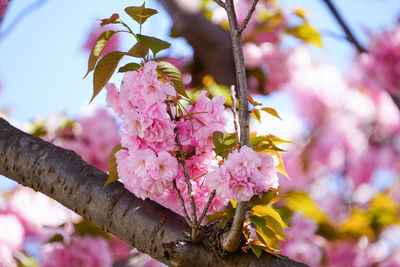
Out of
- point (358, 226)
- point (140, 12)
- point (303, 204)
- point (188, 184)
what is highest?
point (140, 12)

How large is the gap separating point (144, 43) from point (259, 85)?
1.44 m

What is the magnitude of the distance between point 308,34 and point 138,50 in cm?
144

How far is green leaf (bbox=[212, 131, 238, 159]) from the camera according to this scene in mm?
637

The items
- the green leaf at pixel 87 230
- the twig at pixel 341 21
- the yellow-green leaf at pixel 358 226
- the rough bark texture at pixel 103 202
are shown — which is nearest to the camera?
the rough bark texture at pixel 103 202

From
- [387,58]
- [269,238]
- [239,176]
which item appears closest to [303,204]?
[387,58]

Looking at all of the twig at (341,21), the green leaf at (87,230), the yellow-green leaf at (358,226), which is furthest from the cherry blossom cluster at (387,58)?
the green leaf at (87,230)

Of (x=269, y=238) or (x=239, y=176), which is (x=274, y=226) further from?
(x=239, y=176)

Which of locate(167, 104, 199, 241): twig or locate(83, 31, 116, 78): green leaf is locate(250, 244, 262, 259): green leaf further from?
locate(83, 31, 116, 78): green leaf

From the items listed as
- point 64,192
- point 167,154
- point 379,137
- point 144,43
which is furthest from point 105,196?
point 379,137

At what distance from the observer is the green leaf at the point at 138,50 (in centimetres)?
71

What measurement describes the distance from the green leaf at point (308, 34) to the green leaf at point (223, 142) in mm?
1446

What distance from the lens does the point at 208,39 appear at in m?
1.88

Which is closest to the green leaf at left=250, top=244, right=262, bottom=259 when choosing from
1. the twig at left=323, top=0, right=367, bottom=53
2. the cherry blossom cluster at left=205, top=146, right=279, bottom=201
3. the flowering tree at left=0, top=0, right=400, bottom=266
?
the flowering tree at left=0, top=0, right=400, bottom=266

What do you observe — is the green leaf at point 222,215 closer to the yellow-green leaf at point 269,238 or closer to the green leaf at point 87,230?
the yellow-green leaf at point 269,238
